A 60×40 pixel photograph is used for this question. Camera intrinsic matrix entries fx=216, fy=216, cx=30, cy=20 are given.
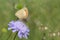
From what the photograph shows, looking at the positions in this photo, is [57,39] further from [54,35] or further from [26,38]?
[26,38]

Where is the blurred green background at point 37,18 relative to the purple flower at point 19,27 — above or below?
above

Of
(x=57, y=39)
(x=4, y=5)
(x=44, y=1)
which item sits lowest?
(x=57, y=39)

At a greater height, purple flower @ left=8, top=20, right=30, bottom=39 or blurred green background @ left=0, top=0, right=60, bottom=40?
blurred green background @ left=0, top=0, right=60, bottom=40

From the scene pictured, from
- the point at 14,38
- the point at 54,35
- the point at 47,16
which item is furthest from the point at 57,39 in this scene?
the point at 14,38

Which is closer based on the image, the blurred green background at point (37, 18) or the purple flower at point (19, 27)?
the purple flower at point (19, 27)

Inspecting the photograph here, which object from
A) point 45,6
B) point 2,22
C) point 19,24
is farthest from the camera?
point 45,6

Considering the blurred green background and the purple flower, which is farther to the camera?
the blurred green background

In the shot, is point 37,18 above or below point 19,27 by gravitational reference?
above

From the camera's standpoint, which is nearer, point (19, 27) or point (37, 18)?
point (19, 27)
